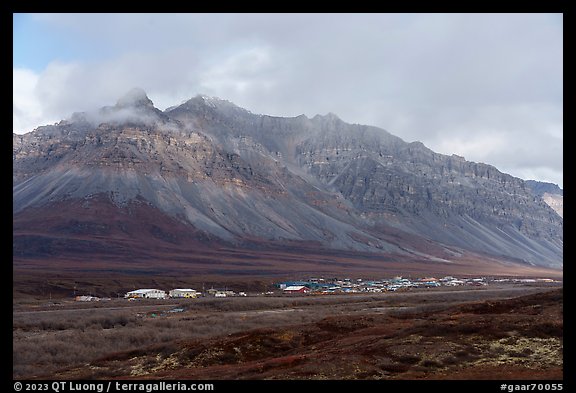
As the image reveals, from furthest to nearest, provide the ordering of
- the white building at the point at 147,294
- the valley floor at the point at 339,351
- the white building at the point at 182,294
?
the white building at the point at 182,294
the white building at the point at 147,294
the valley floor at the point at 339,351

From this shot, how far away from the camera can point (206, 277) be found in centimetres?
18288

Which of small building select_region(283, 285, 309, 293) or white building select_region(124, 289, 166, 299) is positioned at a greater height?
white building select_region(124, 289, 166, 299)

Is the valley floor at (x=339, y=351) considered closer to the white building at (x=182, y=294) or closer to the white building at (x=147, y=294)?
the white building at (x=147, y=294)

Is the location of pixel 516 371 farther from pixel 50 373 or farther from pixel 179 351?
pixel 50 373

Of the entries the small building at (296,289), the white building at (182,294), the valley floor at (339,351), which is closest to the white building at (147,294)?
the white building at (182,294)

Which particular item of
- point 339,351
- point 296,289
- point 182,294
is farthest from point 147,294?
point 339,351

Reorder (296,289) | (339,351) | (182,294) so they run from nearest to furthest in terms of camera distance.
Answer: (339,351) < (182,294) < (296,289)

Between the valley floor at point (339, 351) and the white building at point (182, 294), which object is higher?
the valley floor at point (339, 351)

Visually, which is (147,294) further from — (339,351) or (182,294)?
(339,351)

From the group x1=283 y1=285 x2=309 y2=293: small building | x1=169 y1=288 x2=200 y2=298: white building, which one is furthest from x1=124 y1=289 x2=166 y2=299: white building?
x1=283 y1=285 x2=309 y2=293: small building

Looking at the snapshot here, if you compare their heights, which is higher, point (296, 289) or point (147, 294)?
point (147, 294)

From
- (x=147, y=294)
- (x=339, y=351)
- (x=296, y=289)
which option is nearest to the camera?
(x=339, y=351)

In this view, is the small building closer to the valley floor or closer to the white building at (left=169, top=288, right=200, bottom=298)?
the white building at (left=169, top=288, right=200, bottom=298)
